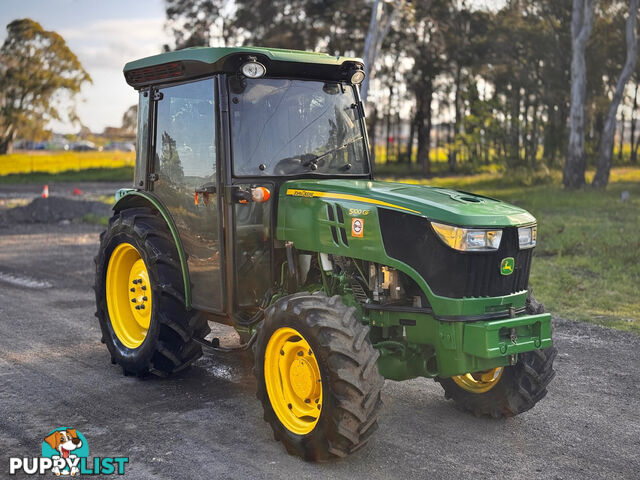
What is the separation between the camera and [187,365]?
19.9 ft

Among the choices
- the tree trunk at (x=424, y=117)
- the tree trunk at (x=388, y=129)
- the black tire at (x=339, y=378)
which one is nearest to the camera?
the black tire at (x=339, y=378)

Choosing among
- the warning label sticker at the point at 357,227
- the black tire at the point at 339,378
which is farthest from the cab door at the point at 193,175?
the black tire at the point at 339,378

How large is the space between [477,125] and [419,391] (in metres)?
31.4

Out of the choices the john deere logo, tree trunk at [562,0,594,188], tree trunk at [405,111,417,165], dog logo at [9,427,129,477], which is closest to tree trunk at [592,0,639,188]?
tree trunk at [562,0,594,188]

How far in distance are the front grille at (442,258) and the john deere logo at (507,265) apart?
0.9 inches

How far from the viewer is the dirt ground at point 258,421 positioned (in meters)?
4.55

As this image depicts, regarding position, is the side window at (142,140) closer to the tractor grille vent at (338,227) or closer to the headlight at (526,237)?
the tractor grille vent at (338,227)

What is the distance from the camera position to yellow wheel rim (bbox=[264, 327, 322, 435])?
4.70 metres

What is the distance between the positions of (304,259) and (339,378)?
1.24 meters

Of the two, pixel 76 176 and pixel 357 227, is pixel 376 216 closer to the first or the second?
pixel 357 227

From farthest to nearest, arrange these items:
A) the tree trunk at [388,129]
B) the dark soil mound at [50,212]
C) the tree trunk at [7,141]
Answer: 1. the tree trunk at [7,141]
2. the tree trunk at [388,129]
3. the dark soil mound at [50,212]

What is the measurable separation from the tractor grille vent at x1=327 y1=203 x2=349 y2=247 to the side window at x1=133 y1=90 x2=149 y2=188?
1.99 meters

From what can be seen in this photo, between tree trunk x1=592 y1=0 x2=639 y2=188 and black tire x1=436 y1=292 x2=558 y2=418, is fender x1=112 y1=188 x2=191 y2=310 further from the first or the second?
tree trunk x1=592 y1=0 x2=639 y2=188

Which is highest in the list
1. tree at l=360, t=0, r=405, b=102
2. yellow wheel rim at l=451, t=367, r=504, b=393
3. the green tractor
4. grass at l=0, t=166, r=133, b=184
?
tree at l=360, t=0, r=405, b=102
